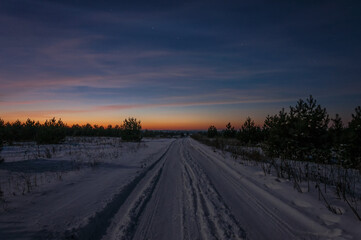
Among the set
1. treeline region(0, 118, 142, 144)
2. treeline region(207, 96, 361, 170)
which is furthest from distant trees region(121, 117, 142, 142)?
treeline region(207, 96, 361, 170)

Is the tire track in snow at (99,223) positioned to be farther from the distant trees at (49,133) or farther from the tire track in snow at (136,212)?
the distant trees at (49,133)

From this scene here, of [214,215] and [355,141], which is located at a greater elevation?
[355,141]

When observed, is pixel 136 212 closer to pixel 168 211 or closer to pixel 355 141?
pixel 168 211

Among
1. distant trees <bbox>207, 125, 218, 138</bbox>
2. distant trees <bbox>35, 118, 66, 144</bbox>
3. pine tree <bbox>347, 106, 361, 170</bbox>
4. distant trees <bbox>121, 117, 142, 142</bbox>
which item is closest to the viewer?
pine tree <bbox>347, 106, 361, 170</bbox>

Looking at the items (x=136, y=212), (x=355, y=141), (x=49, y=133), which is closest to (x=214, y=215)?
(x=136, y=212)

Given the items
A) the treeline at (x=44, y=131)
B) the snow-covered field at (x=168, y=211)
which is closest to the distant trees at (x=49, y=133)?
the treeline at (x=44, y=131)

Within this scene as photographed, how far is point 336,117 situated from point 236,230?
58.1 ft

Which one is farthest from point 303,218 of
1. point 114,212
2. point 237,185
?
point 114,212

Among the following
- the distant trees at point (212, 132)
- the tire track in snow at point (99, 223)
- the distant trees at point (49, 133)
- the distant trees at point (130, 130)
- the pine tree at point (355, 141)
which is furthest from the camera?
the distant trees at point (212, 132)

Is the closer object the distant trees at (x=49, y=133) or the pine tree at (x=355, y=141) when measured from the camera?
the pine tree at (x=355, y=141)

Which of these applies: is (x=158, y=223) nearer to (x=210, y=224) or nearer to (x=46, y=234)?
(x=210, y=224)

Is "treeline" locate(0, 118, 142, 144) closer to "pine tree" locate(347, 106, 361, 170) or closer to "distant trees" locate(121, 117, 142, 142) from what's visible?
"distant trees" locate(121, 117, 142, 142)

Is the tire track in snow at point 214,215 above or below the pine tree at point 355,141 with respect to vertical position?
below

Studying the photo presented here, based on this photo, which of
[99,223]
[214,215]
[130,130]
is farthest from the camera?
[130,130]
